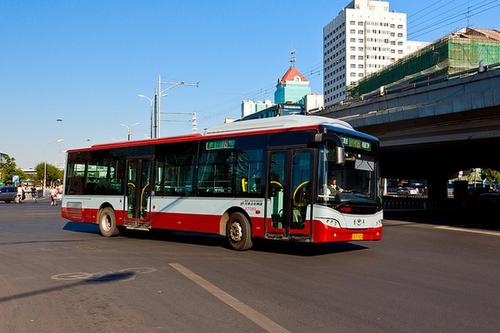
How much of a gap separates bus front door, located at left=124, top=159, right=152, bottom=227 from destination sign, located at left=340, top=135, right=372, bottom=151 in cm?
648

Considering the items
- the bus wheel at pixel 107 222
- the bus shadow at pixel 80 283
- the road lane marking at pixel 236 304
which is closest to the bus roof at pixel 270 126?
the bus wheel at pixel 107 222

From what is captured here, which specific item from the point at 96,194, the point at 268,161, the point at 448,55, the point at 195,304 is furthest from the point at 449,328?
the point at 448,55

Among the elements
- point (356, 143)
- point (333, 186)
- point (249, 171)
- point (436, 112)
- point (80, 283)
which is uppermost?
point (436, 112)

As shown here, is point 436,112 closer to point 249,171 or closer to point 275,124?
point 275,124

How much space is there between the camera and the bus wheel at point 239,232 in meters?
13.0

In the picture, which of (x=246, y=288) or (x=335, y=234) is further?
(x=335, y=234)

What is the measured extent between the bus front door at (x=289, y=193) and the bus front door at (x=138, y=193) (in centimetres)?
492

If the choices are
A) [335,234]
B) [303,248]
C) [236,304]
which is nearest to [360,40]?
[303,248]

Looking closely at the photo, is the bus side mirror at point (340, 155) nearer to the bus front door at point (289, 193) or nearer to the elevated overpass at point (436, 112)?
the bus front door at point (289, 193)

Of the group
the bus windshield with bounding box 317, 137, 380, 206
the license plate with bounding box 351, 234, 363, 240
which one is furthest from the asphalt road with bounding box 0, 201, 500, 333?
the bus windshield with bounding box 317, 137, 380, 206

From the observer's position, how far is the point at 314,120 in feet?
41.4

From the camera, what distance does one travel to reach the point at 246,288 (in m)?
8.21

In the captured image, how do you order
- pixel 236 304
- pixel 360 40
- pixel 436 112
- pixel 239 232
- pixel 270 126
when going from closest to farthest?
1. pixel 236 304
2. pixel 270 126
3. pixel 239 232
4. pixel 436 112
5. pixel 360 40

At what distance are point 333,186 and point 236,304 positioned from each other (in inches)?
214
